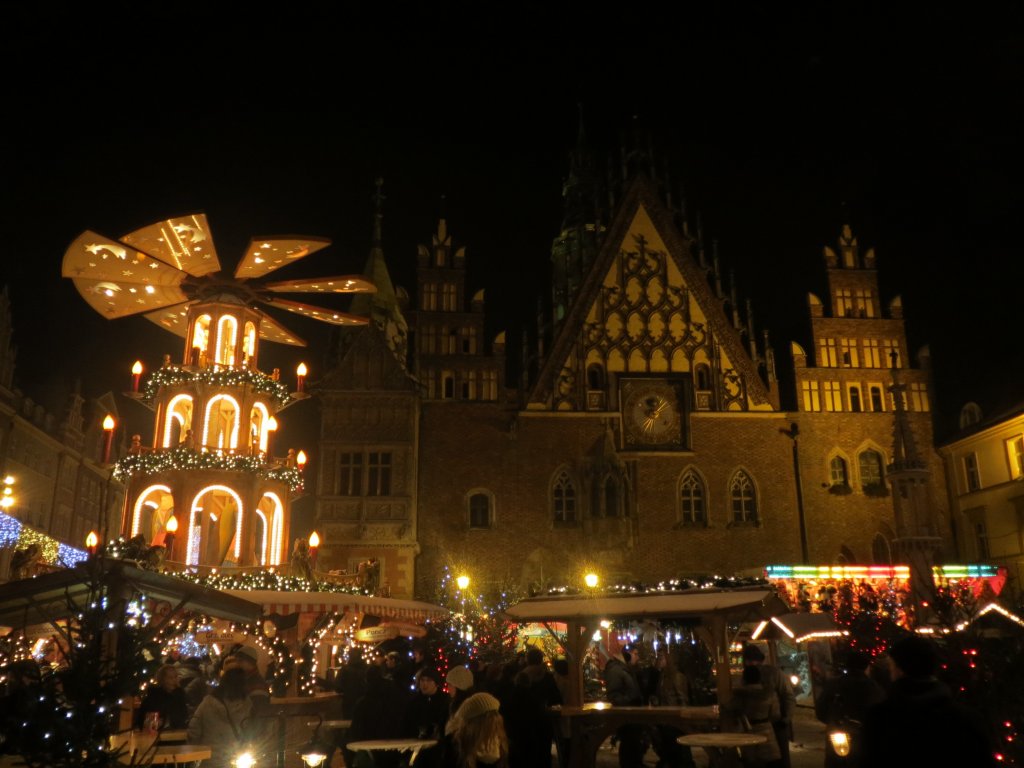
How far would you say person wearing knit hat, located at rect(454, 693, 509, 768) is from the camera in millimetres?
6121

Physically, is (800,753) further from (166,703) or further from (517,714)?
(166,703)

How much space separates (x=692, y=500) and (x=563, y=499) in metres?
4.36

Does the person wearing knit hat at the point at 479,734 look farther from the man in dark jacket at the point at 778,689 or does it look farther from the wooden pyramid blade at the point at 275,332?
the wooden pyramid blade at the point at 275,332

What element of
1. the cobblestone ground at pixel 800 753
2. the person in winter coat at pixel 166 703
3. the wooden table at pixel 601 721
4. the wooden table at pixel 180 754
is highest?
the person in winter coat at pixel 166 703

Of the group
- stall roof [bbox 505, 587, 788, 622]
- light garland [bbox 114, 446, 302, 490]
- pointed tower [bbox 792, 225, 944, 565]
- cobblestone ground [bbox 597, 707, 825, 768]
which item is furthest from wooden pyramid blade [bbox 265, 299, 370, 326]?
pointed tower [bbox 792, 225, 944, 565]

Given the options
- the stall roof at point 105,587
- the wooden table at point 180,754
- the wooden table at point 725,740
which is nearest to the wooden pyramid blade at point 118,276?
the stall roof at point 105,587

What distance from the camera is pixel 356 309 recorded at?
31203 mm

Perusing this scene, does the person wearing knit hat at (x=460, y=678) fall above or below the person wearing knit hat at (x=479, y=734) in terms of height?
above

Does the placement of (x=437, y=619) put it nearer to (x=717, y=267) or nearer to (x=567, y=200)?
(x=717, y=267)

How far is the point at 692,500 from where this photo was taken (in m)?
29.8

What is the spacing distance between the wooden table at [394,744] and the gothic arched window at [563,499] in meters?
21.7

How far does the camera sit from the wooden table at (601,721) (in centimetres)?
1076

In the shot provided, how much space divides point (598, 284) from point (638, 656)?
1369cm

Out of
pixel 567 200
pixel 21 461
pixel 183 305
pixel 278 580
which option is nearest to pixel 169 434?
pixel 183 305
